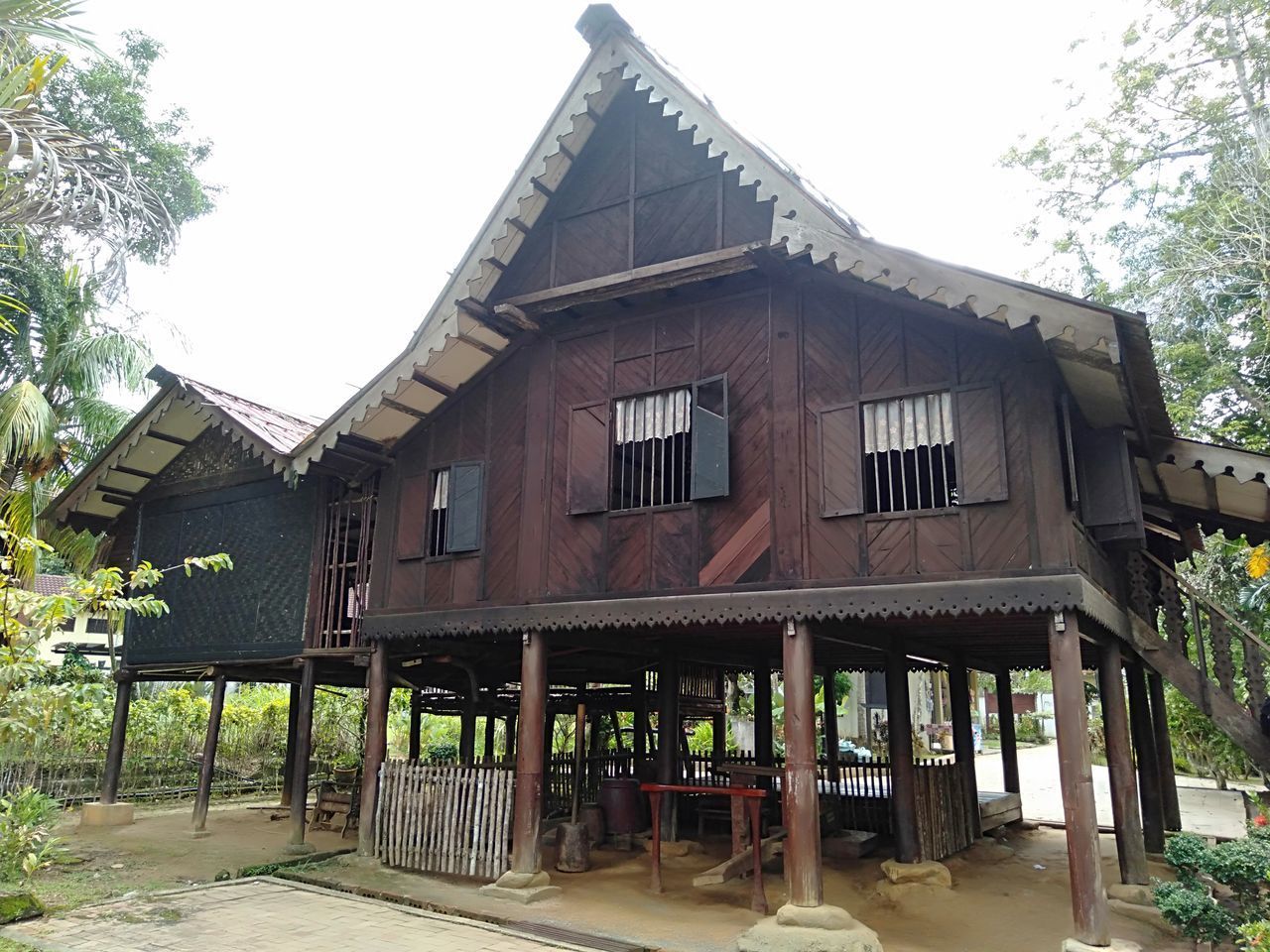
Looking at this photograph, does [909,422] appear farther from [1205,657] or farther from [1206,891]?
[1206,891]

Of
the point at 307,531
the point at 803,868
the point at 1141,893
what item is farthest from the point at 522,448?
the point at 1141,893

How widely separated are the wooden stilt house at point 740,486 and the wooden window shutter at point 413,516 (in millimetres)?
46

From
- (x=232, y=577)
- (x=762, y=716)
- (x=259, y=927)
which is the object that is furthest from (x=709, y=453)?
(x=232, y=577)

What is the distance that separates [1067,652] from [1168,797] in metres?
8.35

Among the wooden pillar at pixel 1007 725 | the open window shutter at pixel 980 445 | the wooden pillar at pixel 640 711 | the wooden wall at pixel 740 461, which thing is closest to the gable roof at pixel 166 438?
the wooden wall at pixel 740 461

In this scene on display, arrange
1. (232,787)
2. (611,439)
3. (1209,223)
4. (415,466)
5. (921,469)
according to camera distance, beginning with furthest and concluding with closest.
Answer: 1. (232,787)
2. (1209,223)
3. (415,466)
4. (611,439)
5. (921,469)

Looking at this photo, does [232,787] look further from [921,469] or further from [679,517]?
[921,469]

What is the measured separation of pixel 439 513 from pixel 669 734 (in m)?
4.62

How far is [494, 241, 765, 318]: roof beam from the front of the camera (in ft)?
32.3

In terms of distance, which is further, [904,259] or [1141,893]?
[1141,893]

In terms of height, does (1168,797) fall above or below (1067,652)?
below

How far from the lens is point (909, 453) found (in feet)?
29.7

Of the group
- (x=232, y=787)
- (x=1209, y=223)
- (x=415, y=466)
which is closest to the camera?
(x=415, y=466)

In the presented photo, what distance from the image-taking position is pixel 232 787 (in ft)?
70.1
